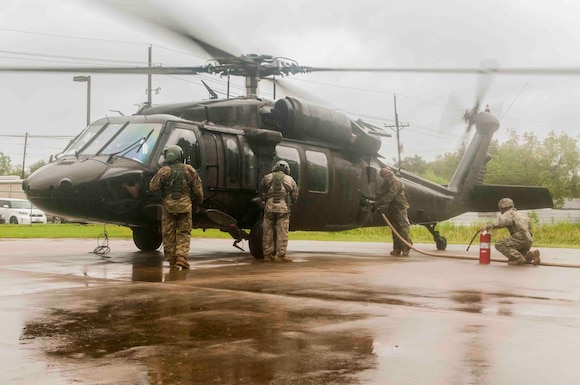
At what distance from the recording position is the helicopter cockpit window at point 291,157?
13.6m

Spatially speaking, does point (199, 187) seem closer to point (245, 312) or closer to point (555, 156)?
point (245, 312)

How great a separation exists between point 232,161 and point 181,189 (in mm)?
2133

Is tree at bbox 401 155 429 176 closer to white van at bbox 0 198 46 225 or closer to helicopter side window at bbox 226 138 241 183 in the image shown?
white van at bbox 0 198 46 225

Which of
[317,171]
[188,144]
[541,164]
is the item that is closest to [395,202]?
[317,171]

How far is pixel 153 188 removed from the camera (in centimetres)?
1079

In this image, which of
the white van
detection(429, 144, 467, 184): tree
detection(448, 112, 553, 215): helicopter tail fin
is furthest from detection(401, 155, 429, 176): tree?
detection(448, 112, 553, 215): helicopter tail fin

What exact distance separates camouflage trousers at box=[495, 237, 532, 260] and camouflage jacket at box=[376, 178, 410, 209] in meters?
2.86

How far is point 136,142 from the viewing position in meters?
11.8

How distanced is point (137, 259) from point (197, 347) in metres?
7.67

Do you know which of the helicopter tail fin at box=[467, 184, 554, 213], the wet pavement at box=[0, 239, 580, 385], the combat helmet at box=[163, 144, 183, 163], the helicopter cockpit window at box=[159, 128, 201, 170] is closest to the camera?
the wet pavement at box=[0, 239, 580, 385]

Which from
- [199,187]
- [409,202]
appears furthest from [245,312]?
[409,202]

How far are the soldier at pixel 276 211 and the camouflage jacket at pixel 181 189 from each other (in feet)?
5.54

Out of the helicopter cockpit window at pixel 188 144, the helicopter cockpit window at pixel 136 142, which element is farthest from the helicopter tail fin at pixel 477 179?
the helicopter cockpit window at pixel 136 142

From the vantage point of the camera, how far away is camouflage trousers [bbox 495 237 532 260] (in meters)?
12.4
